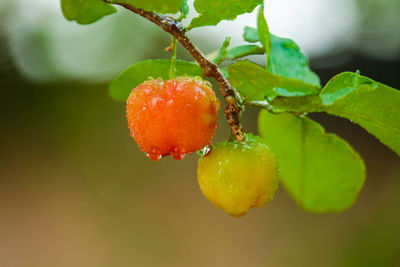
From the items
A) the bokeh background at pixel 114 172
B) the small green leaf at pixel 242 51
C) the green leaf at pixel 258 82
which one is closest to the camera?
the green leaf at pixel 258 82

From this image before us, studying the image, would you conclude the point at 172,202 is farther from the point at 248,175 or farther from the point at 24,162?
the point at 248,175

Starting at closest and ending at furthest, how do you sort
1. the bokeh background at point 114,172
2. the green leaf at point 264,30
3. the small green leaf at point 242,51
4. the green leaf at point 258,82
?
the green leaf at point 258,82 < the green leaf at point 264,30 < the small green leaf at point 242,51 < the bokeh background at point 114,172

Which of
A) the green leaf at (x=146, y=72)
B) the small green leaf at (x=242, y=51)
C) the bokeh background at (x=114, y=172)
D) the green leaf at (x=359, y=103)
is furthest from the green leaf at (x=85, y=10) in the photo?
the bokeh background at (x=114, y=172)

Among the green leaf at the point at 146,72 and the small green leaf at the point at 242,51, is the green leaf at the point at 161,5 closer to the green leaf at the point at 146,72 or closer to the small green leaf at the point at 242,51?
the green leaf at the point at 146,72

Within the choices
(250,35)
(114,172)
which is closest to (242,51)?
(250,35)

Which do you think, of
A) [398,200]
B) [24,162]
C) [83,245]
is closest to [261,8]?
[398,200]

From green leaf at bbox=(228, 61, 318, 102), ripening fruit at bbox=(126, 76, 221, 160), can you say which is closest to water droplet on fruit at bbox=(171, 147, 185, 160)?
ripening fruit at bbox=(126, 76, 221, 160)
